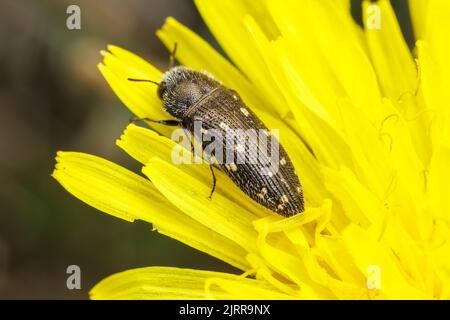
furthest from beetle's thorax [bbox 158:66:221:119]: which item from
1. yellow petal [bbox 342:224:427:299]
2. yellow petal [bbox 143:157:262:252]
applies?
yellow petal [bbox 342:224:427:299]

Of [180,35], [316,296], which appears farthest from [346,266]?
[180,35]

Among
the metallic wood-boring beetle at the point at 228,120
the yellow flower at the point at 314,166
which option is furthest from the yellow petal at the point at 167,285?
the metallic wood-boring beetle at the point at 228,120

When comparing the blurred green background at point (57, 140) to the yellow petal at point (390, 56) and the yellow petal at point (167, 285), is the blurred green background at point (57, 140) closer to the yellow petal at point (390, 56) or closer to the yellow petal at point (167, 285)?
the yellow petal at point (167, 285)

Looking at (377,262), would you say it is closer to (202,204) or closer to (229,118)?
(202,204)

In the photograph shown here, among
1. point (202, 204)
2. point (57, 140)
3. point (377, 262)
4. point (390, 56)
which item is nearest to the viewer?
point (377, 262)

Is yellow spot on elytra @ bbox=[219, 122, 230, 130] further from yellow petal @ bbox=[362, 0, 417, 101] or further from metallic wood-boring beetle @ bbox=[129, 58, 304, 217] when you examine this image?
yellow petal @ bbox=[362, 0, 417, 101]

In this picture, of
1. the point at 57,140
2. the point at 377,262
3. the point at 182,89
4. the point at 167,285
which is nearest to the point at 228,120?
the point at 182,89
